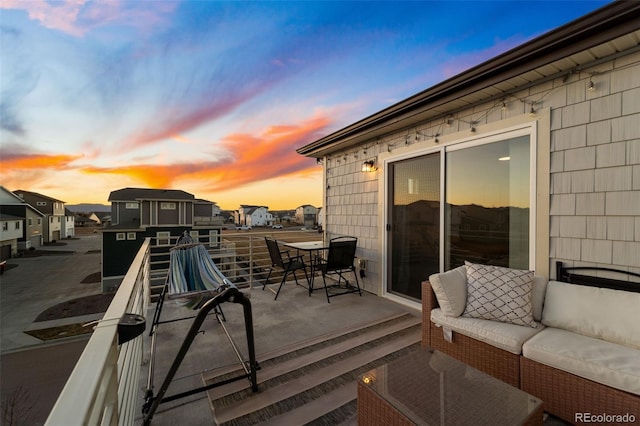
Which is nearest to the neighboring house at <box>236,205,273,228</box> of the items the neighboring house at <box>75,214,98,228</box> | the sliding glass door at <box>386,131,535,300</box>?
the neighboring house at <box>75,214,98,228</box>

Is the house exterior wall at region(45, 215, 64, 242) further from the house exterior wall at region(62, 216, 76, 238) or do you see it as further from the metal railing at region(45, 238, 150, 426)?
the metal railing at region(45, 238, 150, 426)

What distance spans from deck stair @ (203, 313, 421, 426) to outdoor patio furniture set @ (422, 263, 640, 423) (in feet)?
1.69

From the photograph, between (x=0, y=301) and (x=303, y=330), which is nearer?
(x=303, y=330)

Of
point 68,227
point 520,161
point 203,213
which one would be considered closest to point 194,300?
point 520,161

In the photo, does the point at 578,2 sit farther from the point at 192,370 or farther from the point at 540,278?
the point at 192,370

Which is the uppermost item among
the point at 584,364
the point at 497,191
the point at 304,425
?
the point at 497,191

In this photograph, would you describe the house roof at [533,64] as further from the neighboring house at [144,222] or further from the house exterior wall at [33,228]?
the house exterior wall at [33,228]

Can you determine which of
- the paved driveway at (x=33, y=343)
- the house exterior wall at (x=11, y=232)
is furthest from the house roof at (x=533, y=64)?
the house exterior wall at (x=11, y=232)

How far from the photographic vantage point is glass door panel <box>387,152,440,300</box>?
11.8ft

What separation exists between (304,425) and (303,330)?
1.31 meters

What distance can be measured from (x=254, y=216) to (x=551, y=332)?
144 feet

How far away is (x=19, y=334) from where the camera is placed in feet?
23.9

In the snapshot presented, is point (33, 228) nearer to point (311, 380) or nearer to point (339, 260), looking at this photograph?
point (339, 260)

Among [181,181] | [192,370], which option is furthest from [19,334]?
[192,370]
